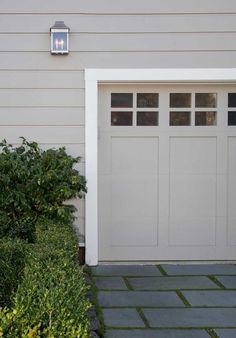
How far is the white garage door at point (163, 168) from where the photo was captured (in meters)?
5.99

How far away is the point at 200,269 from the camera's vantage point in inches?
227

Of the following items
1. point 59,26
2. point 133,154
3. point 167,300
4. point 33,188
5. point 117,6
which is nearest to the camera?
point 167,300

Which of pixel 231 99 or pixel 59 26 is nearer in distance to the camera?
pixel 59 26

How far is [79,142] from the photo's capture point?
5.81 meters

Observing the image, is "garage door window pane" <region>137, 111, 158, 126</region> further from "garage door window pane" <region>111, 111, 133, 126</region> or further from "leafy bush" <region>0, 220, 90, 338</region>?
"leafy bush" <region>0, 220, 90, 338</region>

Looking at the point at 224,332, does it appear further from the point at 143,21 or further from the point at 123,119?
the point at 143,21

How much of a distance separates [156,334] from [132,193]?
91.2 inches

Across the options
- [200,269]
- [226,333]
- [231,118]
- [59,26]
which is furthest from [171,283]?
[59,26]

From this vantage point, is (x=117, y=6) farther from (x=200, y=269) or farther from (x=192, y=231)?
(x=200, y=269)

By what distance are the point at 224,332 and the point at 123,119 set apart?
2.79 meters

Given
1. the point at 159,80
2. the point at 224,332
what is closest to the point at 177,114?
the point at 159,80

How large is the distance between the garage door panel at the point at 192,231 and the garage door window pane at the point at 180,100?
1.24 metres

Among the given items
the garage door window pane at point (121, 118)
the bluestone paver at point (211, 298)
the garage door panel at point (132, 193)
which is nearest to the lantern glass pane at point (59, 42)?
the garage door window pane at point (121, 118)

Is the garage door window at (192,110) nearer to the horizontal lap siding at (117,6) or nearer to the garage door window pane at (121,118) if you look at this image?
the garage door window pane at (121,118)
